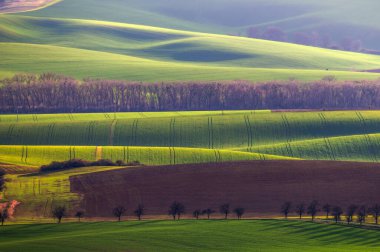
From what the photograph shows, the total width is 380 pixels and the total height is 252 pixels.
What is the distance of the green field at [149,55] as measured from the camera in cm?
13500

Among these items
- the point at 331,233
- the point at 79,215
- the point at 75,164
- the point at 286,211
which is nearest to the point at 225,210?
the point at 286,211

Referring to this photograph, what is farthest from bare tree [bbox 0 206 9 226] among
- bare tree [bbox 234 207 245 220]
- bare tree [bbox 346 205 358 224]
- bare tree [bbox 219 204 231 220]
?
bare tree [bbox 346 205 358 224]

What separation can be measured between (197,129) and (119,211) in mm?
33236

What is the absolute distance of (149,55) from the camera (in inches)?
6609

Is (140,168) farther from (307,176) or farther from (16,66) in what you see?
(16,66)

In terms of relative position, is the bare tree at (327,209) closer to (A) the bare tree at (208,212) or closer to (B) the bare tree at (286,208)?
(B) the bare tree at (286,208)

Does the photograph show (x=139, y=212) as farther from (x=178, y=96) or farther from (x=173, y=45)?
(x=173, y=45)

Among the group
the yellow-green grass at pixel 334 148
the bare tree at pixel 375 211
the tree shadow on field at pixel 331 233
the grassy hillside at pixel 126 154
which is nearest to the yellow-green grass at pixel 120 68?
the yellow-green grass at pixel 334 148

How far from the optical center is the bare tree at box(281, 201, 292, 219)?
5466cm

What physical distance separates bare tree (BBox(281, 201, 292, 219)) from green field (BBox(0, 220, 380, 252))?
124 inches

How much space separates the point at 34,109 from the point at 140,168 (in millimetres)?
42210

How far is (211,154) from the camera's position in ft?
241

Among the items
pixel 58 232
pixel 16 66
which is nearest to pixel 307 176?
pixel 58 232

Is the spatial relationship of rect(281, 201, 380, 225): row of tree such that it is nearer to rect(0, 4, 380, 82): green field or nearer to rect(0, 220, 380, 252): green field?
rect(0, 220, 380, 252): green field
